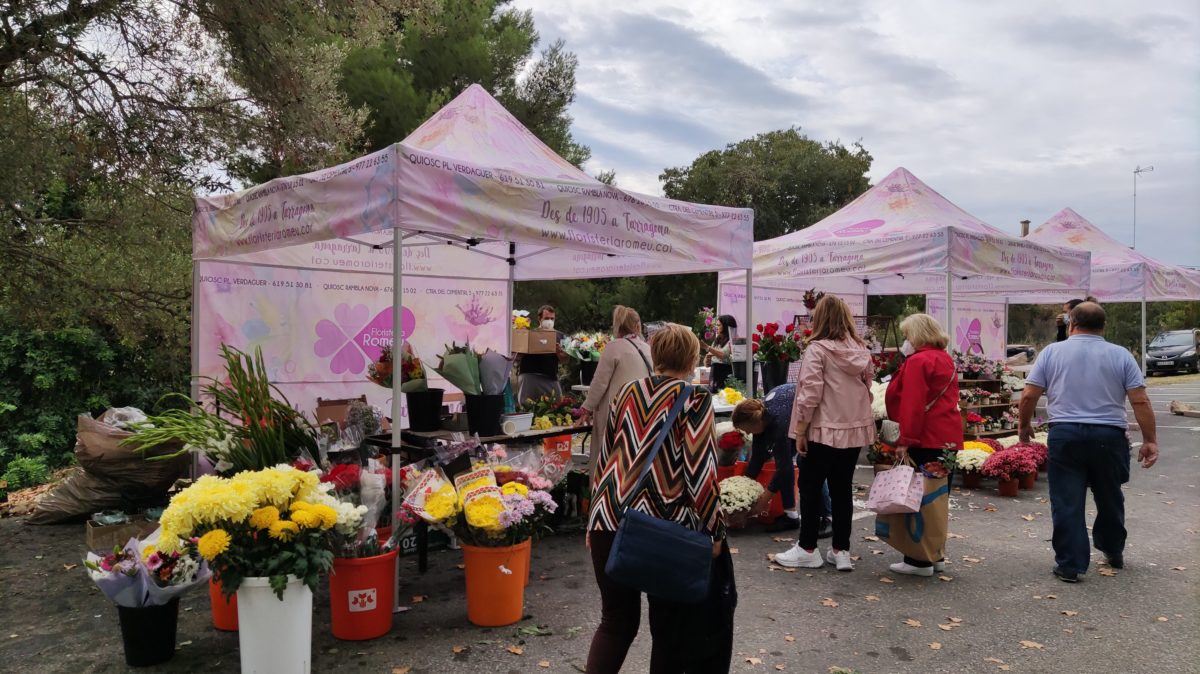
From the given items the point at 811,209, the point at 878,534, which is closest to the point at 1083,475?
the point at 878,534

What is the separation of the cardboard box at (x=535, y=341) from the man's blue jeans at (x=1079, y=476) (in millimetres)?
4713

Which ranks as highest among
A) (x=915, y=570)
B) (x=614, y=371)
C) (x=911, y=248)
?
(x=911, y=248)

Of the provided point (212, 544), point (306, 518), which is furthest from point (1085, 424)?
point (212, 544)

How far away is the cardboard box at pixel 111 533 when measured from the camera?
499 centimetres

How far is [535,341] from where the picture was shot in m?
8.04

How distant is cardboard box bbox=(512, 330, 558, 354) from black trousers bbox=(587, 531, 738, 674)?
5.34m

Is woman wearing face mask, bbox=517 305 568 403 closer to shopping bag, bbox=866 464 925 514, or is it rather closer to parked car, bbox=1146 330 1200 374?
shopping bag, bbox=866 464 925 514

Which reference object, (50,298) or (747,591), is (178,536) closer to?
(747,591)

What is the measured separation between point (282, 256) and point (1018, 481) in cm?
686

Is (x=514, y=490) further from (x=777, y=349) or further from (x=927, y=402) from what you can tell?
(x=777, y=349)

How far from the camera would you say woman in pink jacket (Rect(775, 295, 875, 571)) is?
15.0 ft

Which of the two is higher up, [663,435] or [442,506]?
[663,435]

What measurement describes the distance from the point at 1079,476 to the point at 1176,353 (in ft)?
80.8

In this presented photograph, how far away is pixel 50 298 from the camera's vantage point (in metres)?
6.73
